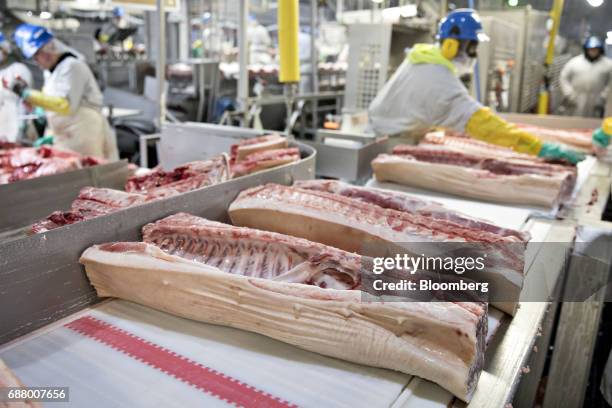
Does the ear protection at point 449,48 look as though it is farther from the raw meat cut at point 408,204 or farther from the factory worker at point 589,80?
the factory worker at point 589,80

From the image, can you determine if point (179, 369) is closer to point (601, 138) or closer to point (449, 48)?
point (449, 48)

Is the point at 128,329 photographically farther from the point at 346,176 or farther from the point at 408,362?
the point at 346,176

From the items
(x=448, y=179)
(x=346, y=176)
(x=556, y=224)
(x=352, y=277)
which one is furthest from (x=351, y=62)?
(x=352, y=277)

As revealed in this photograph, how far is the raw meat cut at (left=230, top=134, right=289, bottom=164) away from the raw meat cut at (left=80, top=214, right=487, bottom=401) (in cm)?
103

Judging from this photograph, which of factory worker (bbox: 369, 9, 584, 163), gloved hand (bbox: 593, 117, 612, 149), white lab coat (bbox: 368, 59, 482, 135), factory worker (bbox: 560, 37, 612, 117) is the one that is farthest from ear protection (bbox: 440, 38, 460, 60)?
factory worker (bbox: 560, 37, 612, 117)

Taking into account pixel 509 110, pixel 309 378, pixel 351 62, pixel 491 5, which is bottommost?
pixel 309 378

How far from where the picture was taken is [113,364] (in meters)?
1.39

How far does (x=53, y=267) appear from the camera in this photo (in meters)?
1.59

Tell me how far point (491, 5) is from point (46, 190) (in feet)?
22.6

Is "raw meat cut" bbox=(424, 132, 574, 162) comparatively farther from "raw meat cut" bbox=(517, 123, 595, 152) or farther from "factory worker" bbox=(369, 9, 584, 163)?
"raw meat cut" bbox=(517, 123, 595, 152)

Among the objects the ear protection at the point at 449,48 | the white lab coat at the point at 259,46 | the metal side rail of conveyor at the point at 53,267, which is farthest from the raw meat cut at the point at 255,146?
the white lab coat at the point at 259,46

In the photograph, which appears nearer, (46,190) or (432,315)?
(432,315)

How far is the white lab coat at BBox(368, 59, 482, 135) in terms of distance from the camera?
155 inches

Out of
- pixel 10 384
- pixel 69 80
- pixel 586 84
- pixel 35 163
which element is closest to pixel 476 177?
pixel 10 384
